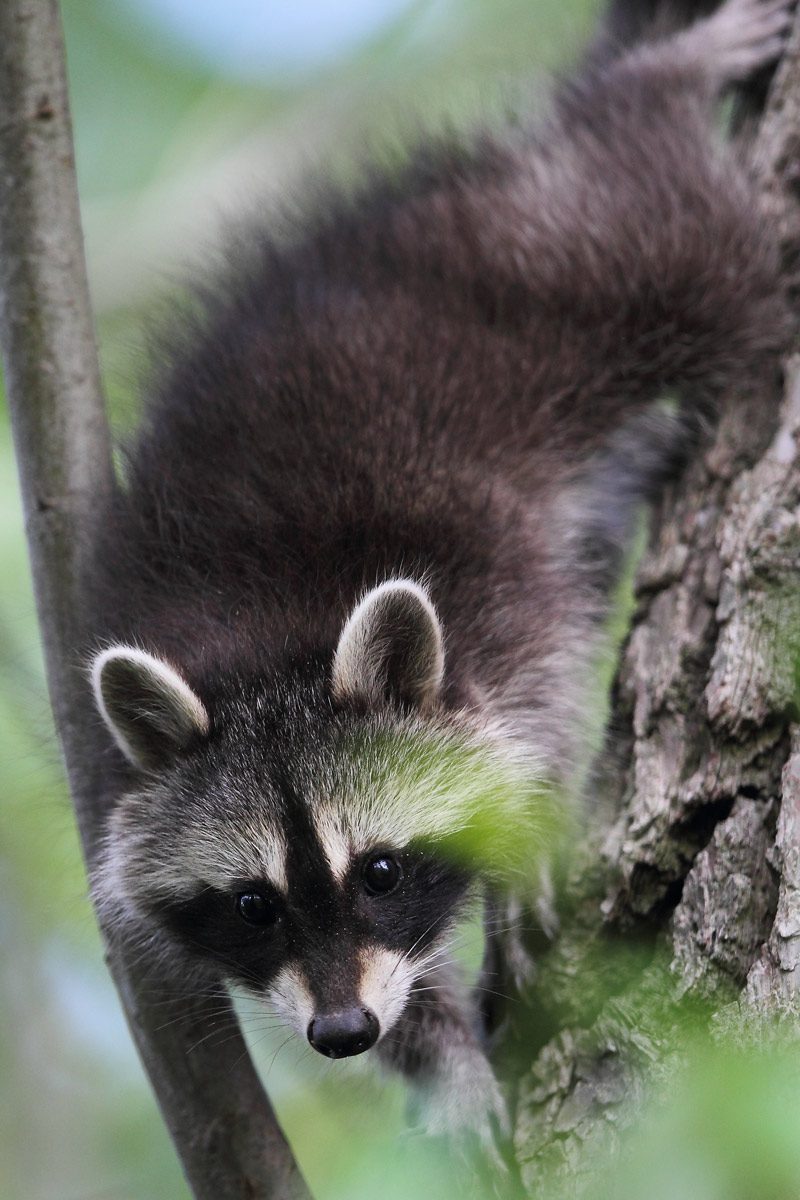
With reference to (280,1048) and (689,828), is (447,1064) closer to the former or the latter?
(280,1048)

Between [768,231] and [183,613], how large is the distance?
125 inches

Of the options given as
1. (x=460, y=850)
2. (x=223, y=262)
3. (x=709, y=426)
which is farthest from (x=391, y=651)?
(x=223, y=262)

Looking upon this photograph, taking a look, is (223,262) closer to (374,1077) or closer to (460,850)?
(460,850)

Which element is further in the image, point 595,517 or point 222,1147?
point 595,517

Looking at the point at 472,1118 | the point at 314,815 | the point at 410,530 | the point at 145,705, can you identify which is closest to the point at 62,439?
the point at 145,705

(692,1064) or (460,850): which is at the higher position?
(460,850)

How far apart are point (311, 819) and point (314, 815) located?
0.02m

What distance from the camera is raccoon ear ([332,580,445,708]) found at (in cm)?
392

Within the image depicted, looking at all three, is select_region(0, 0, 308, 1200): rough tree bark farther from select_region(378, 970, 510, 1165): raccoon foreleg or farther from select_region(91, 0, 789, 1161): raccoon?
select_region(378, 970, 510, 1165): raccoon foreleg

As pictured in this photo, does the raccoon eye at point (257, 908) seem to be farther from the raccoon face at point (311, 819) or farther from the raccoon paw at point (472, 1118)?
the raccoon paw at point (472, 1118)

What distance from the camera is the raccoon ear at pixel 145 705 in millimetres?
3885

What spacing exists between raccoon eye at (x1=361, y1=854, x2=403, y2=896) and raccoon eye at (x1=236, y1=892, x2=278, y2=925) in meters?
0.29

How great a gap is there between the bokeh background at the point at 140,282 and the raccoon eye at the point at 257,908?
1.17ft

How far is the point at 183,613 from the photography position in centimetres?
437
